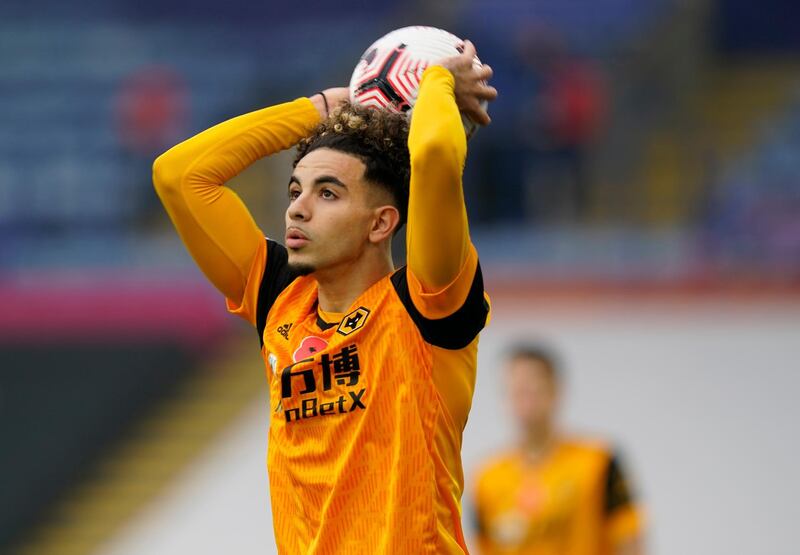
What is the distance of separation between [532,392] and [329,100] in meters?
2.85

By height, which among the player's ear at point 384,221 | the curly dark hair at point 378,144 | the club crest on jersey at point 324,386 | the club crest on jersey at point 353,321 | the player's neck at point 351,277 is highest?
the curly dark hair at point 378,144

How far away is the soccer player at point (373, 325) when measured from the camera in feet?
10.3

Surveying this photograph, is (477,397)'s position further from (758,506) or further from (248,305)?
(248,305)

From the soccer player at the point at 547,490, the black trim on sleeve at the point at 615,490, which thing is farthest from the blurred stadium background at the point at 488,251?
the black trim on sleeve at the point at 615,490

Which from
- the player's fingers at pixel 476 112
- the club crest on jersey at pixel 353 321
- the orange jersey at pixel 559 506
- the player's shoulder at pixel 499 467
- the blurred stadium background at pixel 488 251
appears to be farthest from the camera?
the blurred stadium background at pixel 488 251

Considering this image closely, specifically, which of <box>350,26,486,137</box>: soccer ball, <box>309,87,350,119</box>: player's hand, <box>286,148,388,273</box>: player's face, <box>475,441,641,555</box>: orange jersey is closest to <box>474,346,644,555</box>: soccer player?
<box>475,441,641,555</box>: orange jersey

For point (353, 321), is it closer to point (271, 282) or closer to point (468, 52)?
point (271, 282)

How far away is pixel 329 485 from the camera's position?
10.6 ft

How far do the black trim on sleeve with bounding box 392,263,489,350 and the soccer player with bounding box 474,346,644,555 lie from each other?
115 inches

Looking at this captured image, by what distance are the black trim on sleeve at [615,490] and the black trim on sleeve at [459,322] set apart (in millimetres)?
3007

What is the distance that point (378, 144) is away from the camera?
3342mm

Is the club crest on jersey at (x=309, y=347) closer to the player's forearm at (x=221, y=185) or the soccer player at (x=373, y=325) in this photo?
the soccer player at (x=373, y=325)

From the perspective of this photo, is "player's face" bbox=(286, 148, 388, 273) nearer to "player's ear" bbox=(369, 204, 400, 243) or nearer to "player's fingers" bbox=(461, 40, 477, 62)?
"player's ear" bbox=(369, 204, 400, 243)

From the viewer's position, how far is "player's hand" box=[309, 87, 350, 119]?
3.66 metres
